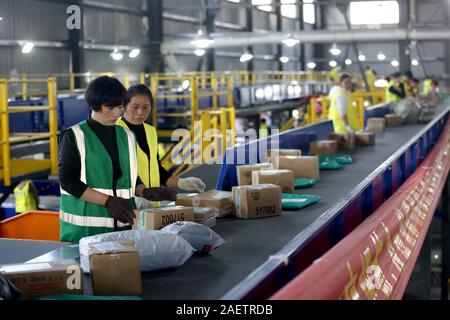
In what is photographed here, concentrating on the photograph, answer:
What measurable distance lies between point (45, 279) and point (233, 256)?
3.03ft

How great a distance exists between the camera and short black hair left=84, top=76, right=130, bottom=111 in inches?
119

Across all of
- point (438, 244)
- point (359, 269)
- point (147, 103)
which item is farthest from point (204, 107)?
point (359, 269)

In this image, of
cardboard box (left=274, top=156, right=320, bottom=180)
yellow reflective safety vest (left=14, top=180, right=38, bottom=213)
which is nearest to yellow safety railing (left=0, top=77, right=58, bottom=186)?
yellow reflective safety vest (left=14, top=180, right=38, bottom=213)

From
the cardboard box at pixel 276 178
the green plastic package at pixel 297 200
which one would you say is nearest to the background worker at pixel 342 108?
the cardboard box at pixel 276 178

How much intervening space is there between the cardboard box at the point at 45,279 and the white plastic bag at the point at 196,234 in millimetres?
637

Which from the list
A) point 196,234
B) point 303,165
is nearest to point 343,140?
point 303,165

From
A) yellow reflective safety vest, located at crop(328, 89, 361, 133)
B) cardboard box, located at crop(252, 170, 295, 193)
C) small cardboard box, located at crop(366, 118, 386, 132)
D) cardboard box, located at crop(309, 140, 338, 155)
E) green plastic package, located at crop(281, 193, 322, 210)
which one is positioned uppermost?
yellow reflective safety vest, located at crop(328, 89, 361, 133)

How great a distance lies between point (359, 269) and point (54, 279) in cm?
116

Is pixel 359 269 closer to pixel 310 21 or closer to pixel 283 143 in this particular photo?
pixel 283 143

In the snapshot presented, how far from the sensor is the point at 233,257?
307 cm

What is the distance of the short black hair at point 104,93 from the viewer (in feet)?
9.93

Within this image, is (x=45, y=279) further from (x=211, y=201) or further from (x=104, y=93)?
(x=211, y=201)

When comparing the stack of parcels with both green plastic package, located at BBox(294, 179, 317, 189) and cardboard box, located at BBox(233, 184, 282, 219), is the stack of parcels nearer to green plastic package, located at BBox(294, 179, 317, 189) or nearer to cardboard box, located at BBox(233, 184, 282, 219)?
cardboard box, located at BBox(233, 184, 282, 219)

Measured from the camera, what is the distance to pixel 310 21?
40.9 m
